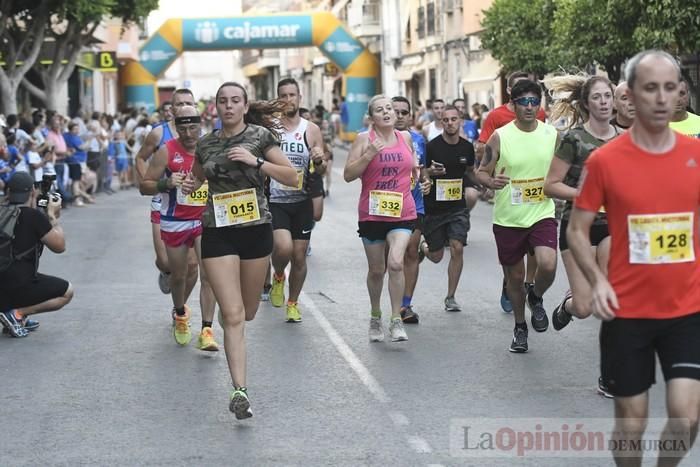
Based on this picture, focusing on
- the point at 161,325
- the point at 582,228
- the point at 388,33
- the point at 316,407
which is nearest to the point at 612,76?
the point at 161,325

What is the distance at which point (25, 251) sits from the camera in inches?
419

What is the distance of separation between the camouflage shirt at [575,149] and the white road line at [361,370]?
5.33ft

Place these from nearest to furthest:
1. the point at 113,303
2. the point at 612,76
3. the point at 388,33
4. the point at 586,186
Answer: the point at 586,186, the point at 113,303, the point at 612,76, the point at 388,33

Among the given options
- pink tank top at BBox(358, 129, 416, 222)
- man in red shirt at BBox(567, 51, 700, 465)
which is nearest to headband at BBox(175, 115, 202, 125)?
pink tank top at BBox(358, 129, 416, 222)

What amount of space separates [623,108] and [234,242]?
273 centimetres

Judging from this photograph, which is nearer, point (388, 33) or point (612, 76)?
point (612, 76)

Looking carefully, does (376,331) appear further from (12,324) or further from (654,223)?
(654,223)

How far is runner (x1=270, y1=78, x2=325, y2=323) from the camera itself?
37.8 ft

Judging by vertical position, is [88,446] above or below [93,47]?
below

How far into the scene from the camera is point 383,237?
10422 millimetres

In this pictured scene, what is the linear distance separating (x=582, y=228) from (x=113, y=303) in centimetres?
814

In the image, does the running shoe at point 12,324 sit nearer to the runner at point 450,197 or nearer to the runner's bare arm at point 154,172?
the runner's bare arm at point 154,172

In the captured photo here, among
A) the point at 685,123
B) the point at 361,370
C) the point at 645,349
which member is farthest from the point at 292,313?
the point at 645,349

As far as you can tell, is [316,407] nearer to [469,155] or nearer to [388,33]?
[469,155]
